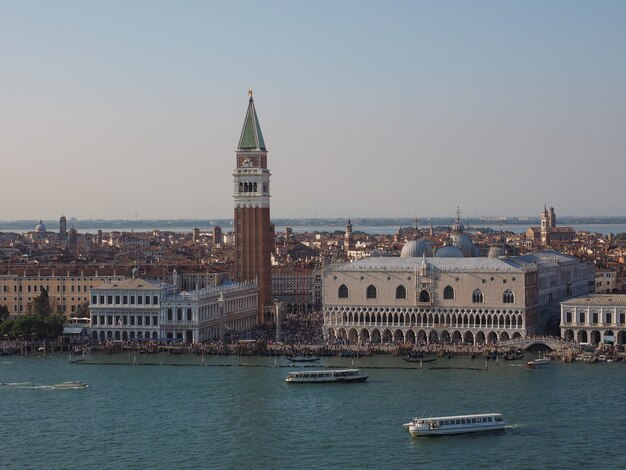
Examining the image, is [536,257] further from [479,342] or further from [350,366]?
[350,366]

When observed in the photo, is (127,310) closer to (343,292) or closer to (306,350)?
(306,350)

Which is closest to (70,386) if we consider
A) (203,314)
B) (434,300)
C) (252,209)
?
(203,314)

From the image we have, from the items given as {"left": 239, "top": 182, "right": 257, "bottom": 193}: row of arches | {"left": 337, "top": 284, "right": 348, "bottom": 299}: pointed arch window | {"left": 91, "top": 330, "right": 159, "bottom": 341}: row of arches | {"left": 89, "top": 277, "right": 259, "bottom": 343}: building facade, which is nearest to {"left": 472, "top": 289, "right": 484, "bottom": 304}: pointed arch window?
{"left": 337, "top": 284, "right": 348, "bottom": 299}: pointed arch window

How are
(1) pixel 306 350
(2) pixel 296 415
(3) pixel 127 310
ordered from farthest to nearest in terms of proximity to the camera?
(3) pixel 127 310 < (1) pixel 306 350 < (2) pixel 296 415

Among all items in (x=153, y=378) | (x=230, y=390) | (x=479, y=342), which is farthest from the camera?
(x=479, y=342)

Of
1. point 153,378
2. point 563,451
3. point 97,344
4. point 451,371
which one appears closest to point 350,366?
point 451,371

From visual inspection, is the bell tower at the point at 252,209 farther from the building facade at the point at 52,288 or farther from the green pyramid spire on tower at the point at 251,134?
the building facade at the point at 52,288

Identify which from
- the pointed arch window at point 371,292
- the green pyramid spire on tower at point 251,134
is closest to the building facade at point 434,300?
the pointed arch window at point 371,292
